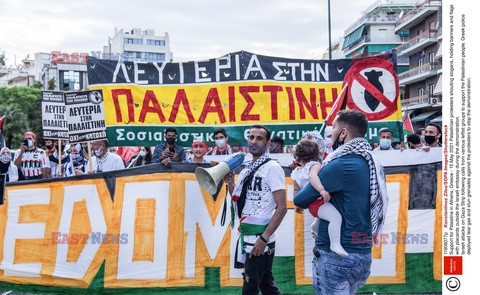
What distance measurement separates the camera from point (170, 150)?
7312mm

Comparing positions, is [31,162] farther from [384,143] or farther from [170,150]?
[384,143]

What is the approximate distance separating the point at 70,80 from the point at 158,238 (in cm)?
10168

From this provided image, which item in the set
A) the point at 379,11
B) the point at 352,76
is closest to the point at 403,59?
the point at 379,11

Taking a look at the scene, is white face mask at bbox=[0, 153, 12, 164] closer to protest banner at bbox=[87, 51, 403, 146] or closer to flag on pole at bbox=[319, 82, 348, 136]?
protest banner at bbox=[87, 51, 403, 146]

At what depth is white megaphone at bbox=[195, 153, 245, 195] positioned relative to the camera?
4734 millimetres

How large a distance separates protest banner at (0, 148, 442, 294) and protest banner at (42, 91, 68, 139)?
1876 millimetres

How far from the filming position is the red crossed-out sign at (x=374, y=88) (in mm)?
7840

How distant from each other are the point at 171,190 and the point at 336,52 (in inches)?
3380

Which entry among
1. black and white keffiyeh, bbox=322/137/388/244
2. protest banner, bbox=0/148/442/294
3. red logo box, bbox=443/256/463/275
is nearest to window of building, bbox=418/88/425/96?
protest banner, bbox=0/148/442/294

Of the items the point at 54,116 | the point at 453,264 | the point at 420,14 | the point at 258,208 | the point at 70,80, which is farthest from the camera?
the point at 70,80

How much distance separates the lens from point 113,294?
6.11 m

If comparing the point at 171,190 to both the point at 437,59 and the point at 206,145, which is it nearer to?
the point at 206,145

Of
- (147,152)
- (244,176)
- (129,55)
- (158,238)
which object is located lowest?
(158,238)

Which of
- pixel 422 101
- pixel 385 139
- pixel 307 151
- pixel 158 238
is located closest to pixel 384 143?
pixel 385 139
